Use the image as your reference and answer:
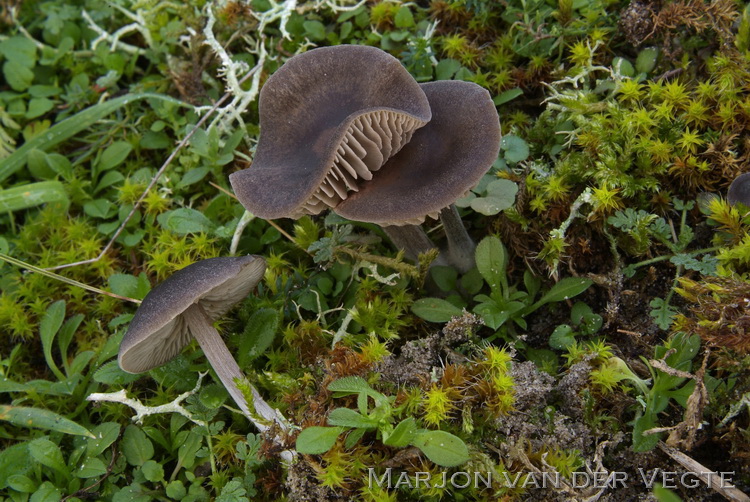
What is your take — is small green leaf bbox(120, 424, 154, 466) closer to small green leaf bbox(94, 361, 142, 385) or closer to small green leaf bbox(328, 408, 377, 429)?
small green leaf bbox(94, 361, 142, 385)

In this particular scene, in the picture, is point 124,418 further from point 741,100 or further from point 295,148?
point 741,100

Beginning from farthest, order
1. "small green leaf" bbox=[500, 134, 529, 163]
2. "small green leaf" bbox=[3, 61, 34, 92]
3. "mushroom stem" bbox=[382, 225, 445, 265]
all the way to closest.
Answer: "small green leaf" bbox=[3, 61, 34, 92] < "small green leaf" bbox=[500, 134, 529, 163] < "mushroom stem" bbox=[382, 225, 445, 265]

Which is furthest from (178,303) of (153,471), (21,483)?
(21,483)

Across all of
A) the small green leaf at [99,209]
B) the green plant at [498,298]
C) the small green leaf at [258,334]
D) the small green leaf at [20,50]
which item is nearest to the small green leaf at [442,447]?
the green plant at [498,298]

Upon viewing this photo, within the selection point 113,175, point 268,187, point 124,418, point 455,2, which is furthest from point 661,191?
point 113,175

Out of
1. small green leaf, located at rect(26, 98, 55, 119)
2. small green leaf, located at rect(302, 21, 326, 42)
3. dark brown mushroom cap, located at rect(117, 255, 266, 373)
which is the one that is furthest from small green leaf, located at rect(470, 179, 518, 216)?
small green leaf, located at rect(26, 98, 55, 119)

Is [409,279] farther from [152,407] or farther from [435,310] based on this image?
[152,407]
